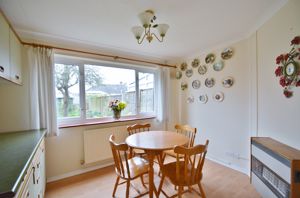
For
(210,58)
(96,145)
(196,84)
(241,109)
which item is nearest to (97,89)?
(96,145)

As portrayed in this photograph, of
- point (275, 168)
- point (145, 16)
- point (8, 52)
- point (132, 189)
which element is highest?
point (145, 16)

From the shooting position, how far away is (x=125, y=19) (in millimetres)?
1858

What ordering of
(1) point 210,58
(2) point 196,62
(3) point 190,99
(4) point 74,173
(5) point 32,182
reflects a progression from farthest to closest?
(3) point 190,99, (2) point 196,62, (1) point 210,58, (4) point 74,173, (5) point 32,182

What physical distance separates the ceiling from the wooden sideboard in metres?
1.54

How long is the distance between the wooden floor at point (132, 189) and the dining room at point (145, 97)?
21mm

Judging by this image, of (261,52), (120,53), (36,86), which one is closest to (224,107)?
(261,52)

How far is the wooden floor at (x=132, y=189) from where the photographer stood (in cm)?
195

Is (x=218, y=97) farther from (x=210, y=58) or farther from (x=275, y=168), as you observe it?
(x=275, y=168)

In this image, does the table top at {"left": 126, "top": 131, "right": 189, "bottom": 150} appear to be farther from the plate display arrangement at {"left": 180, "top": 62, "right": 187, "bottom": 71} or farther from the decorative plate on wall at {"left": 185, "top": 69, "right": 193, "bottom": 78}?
the plate display arrangement at {"left": 180, "top": 62, "right": 187, "bottom": 71}

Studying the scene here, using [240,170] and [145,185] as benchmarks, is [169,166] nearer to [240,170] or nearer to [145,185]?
[145,185]

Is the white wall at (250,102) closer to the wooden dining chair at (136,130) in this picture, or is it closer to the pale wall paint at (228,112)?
the pale wall paint at (228,112)

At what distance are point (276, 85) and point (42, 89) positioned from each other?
10.1 feet

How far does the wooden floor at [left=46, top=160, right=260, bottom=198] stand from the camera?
76.8 inches

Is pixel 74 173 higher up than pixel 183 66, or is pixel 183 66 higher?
pixel 183 66
